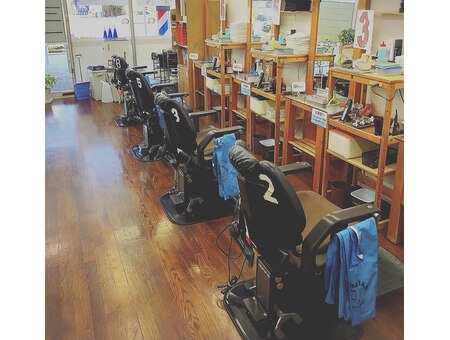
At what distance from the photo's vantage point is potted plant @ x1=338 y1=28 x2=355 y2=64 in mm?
3396

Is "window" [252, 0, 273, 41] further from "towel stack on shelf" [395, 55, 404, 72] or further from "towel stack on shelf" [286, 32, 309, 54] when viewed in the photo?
"towel stack on shelf" [395, 55, 404, 72]

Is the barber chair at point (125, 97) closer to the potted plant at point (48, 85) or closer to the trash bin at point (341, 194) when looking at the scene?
the potted plant at point (48, 85)

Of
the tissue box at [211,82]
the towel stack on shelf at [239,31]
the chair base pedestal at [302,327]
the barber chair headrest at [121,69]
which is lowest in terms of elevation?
the chair base pedestal at [302,327]

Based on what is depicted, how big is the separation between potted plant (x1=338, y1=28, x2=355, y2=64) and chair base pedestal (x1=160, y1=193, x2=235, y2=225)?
1.63 meters

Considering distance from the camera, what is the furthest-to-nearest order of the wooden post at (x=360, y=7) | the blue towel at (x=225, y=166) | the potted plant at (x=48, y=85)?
1. the potted plant at (x=48, y=85)
2. the wooden post at (x=360, y=7)
3. the blue towel at (x=225, y=166)

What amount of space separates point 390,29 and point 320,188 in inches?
53.1

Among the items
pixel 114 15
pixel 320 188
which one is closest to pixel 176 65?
pixel 114 15

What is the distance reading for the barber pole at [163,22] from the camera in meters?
8.05

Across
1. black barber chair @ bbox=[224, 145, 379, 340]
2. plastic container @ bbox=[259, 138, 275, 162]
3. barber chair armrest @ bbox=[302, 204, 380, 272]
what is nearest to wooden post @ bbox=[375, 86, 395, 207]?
black barber chair @ bbox=[224, 145, 379, 340]

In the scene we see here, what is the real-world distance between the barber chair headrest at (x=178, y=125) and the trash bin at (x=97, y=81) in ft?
15.7

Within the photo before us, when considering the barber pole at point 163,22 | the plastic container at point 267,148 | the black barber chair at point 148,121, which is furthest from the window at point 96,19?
the plastic container at point 267,148

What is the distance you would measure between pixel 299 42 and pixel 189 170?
166cm

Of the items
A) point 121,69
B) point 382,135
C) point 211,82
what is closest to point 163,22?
point 121,69

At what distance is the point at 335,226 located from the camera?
1.64 m
